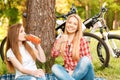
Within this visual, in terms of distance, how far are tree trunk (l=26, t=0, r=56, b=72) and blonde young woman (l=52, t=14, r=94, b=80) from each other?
145 cm

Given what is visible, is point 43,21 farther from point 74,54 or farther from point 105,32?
point 74,54

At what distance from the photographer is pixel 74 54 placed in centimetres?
481

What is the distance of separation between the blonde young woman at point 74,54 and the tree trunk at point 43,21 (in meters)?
1.45

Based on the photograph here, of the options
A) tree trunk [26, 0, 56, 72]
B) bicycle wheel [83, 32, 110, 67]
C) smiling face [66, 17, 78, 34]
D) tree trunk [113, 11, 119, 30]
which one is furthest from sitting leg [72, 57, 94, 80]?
tree trunk [113, 11, 119, 30]

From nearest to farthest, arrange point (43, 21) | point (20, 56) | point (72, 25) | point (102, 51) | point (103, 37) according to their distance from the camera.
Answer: point (20, 56) → point (72, 25) → point (43, 21) → point (103, 37) → point (102, 51)

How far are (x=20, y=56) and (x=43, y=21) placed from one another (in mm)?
1754

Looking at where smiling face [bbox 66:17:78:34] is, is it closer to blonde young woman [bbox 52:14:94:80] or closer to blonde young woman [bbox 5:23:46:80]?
blonde young woman [bbox 52:14:94:80]

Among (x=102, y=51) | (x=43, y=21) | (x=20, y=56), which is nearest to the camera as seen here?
(x=20, y=56)

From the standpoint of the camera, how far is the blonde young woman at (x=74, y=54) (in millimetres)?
4770

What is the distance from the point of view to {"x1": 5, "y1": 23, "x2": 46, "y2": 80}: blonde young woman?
15.3ft

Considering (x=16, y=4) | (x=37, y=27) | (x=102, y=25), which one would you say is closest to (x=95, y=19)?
(x=102, y=25)

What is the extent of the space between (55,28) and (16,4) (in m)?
12.9

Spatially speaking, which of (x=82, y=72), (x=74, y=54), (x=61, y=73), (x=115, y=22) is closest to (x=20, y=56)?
(x=61, y=73)

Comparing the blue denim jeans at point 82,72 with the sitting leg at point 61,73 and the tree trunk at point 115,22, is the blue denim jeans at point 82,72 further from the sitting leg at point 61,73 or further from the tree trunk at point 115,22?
the tree trunk at point 115,22
